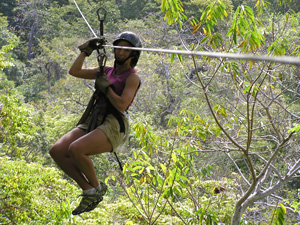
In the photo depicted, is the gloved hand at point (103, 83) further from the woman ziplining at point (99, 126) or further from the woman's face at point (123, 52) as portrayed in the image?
the woman's face at point (123, 52)

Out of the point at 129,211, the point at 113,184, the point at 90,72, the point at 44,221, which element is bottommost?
the point at 113,184

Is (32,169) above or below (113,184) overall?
above

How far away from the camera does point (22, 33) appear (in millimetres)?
21078

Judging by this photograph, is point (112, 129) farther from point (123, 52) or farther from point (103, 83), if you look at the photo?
point (123, 52)

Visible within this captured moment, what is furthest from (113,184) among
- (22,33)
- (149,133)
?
(22,33)

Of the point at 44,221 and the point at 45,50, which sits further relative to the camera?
the point at 45,50

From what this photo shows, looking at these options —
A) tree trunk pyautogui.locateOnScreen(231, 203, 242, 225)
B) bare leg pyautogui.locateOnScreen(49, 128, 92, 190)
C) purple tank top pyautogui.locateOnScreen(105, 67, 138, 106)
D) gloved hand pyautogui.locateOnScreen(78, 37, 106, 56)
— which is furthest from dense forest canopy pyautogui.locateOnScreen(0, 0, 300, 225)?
bare leg pyautogui.locateOnScreen(49, 128, 92, 190)

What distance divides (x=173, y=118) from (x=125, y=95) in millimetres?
1741

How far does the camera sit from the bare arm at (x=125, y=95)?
243cm

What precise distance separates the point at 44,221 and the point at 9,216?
41 centimetres

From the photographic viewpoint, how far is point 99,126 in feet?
8.16

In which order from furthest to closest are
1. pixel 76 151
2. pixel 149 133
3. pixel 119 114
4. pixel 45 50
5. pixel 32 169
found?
pixel 45 50 < pixel 32 169 < pixel 149 133 < pixel 119 114 < pixel 76 151

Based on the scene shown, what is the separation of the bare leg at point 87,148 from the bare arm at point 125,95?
17 cm

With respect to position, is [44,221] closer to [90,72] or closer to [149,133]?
[149,133]
